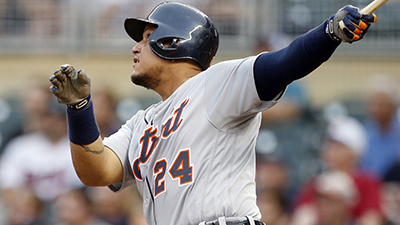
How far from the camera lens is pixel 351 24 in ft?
7.02

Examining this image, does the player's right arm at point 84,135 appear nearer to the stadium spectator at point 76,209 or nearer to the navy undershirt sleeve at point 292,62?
the navy undershirt sleeve at point 292,62

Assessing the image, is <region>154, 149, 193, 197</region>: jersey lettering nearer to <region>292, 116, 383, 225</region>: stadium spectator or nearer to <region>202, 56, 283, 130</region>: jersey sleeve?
<region>202, 56, 283, 130</region>: jersey sleeve

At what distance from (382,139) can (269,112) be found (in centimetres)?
125

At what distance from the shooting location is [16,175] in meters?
5.94

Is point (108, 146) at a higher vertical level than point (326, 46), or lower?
lower

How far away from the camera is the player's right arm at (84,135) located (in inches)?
107

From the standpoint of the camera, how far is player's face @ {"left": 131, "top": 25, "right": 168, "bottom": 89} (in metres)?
2.99

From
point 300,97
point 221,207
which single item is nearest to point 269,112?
point 300,97

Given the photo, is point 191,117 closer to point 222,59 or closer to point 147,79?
point 147,79

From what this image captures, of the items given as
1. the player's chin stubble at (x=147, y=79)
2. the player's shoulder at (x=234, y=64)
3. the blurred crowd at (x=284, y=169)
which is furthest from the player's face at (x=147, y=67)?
the blurred crowd at (x=284, y=169)

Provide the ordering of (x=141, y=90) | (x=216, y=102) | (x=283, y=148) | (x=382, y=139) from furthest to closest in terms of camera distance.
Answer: (x=141, y=90) < (x=283, y=148) < (x=382, y=139) < (x=216, y=102)

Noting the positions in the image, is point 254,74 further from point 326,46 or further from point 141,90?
point 141,90

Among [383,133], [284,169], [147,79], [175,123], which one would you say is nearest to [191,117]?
[175,123]

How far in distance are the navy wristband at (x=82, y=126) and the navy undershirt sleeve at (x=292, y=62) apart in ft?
3.15
